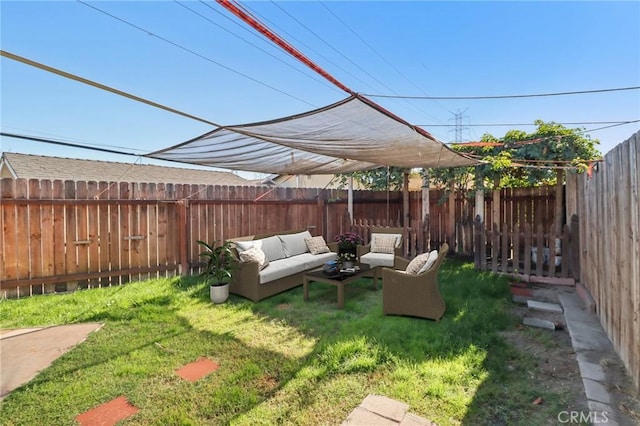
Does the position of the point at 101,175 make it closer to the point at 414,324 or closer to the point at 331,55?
the point at 331,55

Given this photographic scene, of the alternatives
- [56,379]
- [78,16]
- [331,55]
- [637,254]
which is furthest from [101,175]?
[637,254]

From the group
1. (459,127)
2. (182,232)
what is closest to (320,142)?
(182,232)

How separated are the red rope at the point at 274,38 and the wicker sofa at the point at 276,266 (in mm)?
2822

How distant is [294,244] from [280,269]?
1.13 meters

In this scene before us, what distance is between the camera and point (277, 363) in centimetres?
273

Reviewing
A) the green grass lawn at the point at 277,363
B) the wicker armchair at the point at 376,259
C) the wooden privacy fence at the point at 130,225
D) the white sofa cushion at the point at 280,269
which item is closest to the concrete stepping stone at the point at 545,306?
the green grass lawn at the point at 277,363

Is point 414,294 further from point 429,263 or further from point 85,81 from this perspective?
point 85,81

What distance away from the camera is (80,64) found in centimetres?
584

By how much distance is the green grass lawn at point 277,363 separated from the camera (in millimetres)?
2094

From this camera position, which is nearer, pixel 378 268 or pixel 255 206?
pixel 378 268

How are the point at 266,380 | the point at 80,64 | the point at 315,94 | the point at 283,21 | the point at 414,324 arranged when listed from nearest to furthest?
the point at 266,380
the point at 414,324
the point at 283,21
the point at 80,64
the point at 315,94

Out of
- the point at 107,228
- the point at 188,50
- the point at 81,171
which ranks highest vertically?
the point at 188,50

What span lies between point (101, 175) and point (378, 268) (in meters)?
11.2

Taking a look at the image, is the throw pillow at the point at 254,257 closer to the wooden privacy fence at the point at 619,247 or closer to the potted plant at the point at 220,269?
the potted plant at the point at 220,269
